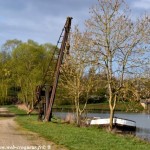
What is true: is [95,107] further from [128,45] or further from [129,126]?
[128,45]

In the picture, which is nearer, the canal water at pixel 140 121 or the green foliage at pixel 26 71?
→ the canal water at pixel 140 121

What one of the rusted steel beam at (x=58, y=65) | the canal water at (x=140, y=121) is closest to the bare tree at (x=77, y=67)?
the rusted steel beam at (x=58, y=65)

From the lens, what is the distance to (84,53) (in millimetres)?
26719

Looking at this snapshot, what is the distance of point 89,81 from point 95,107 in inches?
2362

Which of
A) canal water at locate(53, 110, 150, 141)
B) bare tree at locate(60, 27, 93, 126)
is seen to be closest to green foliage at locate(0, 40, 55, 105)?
canal water at locate(53, 110, 150, 141)

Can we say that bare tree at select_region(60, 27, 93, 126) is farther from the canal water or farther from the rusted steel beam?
the canal water

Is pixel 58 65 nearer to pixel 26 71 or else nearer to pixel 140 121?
pixel 140 121

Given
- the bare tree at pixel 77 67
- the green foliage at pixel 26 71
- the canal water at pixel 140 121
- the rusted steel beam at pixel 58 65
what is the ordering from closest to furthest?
the bare tree at pixel 77 67
the rusted steel beam at pixel 58 65
the canal water at pixel 140 121
the green foliage at pixel 26 71

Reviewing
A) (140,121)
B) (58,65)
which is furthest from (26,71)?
(58,65)

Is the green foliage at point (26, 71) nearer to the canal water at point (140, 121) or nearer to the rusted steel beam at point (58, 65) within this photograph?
the canal water at point (140, 121)

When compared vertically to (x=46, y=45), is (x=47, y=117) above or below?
below

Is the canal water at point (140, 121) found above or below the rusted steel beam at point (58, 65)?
below

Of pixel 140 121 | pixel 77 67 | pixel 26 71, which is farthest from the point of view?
pixel 26 71

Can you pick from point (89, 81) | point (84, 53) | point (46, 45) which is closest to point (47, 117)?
point (89, 81)
